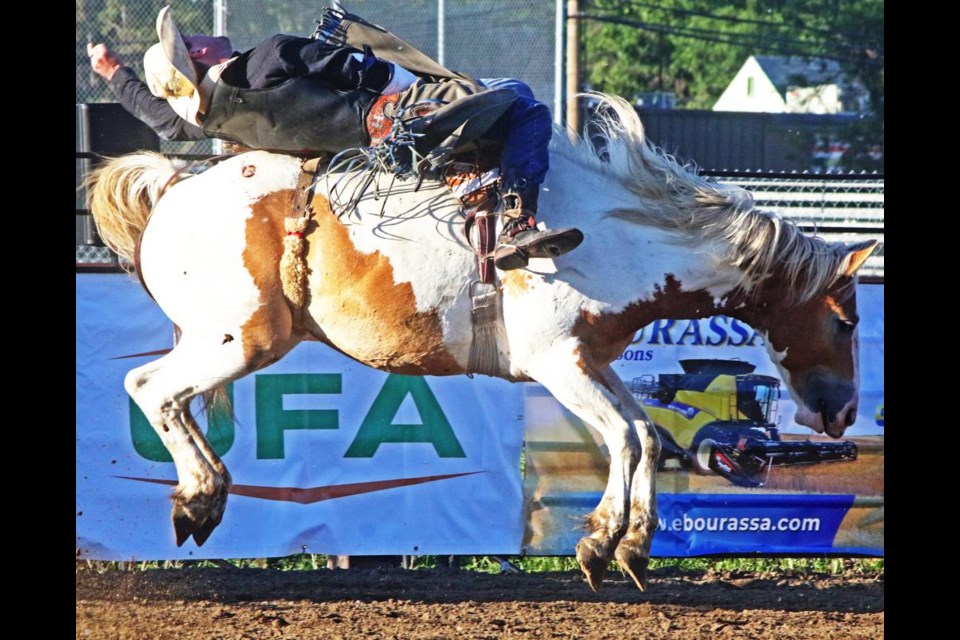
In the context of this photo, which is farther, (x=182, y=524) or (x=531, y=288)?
(x=182, y=524)

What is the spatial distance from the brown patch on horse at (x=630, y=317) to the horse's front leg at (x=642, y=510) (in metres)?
0.20

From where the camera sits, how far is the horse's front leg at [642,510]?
489cm

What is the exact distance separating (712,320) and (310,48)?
3093mm

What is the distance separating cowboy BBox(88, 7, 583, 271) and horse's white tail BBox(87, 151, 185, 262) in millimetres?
511

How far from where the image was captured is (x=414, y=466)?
6980 mm

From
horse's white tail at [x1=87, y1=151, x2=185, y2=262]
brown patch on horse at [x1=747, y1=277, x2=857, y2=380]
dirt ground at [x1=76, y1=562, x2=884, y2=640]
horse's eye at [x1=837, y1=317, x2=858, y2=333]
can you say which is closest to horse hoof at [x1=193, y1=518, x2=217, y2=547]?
dirt ground at [x1=76, y1=562, x2=884, y2=640]

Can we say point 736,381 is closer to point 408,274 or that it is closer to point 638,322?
point 638,322

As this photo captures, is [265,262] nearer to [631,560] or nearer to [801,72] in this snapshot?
[631,560]

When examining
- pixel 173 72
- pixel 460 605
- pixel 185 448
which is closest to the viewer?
pixel 173 72

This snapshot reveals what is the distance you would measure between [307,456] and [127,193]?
2022 mm

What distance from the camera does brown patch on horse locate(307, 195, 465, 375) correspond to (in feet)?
16.2

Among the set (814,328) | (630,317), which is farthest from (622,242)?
(814,328)

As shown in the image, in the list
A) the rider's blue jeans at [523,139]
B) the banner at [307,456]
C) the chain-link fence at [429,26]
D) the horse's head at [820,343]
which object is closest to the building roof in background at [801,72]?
the chain-link fence at [429,26]

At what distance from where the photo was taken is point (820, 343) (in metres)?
5.30
